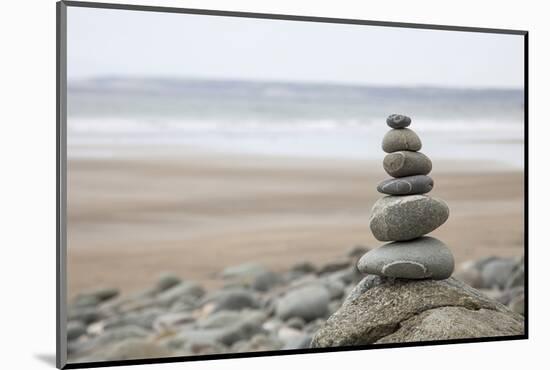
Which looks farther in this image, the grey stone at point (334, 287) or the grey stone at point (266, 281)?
the grey stone at point (334, 287)

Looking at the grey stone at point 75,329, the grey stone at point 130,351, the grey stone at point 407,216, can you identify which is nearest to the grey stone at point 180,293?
the grey stone at point 130,351

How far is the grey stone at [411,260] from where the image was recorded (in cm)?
607

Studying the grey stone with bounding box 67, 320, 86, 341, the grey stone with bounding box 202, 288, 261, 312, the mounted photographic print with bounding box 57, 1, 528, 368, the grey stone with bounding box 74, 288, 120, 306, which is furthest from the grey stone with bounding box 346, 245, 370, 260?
the grey stone with bounding box 67, 320, 86, 341

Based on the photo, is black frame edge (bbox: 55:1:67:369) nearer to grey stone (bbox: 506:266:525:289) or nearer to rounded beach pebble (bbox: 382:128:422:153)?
rounded beach pebble (bbox: 382:128:422:153)

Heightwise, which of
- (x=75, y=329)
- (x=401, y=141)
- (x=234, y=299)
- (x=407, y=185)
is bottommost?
(x=75, y=329)

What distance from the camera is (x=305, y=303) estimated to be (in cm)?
633

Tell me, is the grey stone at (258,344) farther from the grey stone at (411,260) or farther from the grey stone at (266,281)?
the grey stone at (411,260)

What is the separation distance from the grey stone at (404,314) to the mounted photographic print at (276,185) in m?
0.01

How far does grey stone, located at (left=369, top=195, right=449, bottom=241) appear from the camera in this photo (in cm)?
611

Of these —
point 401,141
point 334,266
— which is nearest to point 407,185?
point 401,141

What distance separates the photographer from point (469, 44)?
265 inches

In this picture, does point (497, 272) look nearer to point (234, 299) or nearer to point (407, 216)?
point (407, 216)

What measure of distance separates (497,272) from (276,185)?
1695 mm

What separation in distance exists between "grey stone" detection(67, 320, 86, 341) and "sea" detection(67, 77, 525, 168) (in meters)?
0.94
